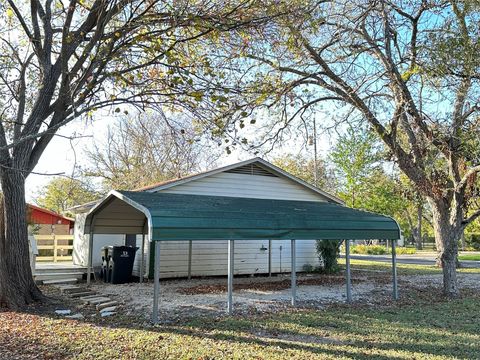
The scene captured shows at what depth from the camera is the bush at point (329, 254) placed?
16844 millimetres

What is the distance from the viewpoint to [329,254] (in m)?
16.9

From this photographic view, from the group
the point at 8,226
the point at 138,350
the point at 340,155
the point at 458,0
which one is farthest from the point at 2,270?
the point at 340,155

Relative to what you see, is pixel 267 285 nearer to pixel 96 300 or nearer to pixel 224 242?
pixel 224 242

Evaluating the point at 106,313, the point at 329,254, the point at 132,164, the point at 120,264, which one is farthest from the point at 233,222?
the point at 132,164

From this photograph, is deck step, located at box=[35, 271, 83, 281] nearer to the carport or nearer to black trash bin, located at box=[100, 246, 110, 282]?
black trash bin, located at box=[100, 246, 110, 282]

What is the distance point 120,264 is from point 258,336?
7.50 metres

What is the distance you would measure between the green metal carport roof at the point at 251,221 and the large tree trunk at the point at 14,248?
207 cm

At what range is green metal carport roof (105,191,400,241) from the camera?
7.52 metres

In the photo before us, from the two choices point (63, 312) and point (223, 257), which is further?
point (223, 257)

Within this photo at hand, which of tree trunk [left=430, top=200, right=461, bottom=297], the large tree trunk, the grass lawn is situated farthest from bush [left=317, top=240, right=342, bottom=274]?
→ the large tree trunk

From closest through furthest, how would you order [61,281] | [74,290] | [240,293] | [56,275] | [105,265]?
1. [74,290]
2. [240,293]
3. [61,281]
4. [56,275]
5. [105,265]

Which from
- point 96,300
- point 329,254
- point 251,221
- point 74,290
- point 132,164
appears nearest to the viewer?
point 251,221

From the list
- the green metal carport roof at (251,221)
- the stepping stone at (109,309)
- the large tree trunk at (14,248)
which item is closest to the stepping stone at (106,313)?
the stepping stone at (109,309)

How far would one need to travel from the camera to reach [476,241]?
4500cm
